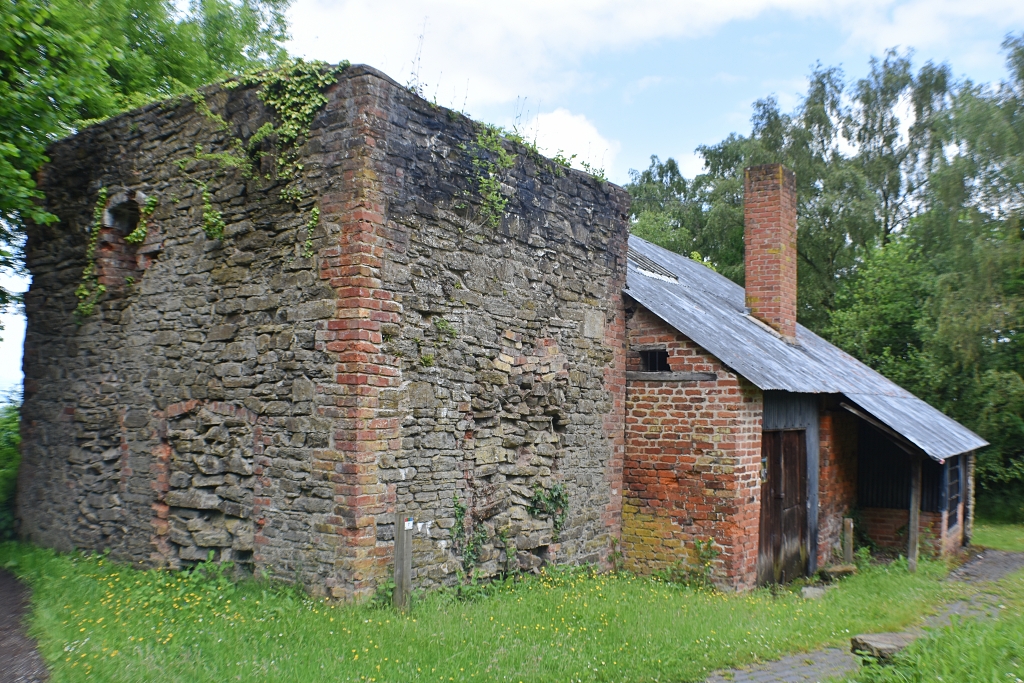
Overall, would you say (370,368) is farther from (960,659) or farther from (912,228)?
(912,228)

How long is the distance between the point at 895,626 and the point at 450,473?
5.06m

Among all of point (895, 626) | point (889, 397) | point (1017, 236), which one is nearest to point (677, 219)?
point (1017, 236)

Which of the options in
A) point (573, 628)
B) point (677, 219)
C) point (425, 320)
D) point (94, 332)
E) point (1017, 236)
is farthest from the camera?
point (677, 219)

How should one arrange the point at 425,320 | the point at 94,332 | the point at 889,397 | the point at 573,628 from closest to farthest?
the point at 573,628
the point at 425,320
the point at 94,332
the point at 889,397

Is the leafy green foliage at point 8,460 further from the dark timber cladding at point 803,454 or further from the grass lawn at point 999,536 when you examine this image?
the grass lawn at point 999,536

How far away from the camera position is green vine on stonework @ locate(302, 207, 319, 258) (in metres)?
6.66

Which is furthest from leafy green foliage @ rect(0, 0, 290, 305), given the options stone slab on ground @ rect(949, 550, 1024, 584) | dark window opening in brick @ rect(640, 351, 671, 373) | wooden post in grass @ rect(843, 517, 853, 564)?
stone slab on ground @ rect(949, 550, 1024, 584)

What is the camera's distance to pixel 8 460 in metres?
10.7

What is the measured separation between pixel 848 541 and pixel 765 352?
3.58 m

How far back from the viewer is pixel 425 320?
7.03 metres

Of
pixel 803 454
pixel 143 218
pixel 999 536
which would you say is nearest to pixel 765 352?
pixel 803 454

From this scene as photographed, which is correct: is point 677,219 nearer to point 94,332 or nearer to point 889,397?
point 889,397

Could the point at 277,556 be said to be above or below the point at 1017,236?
below

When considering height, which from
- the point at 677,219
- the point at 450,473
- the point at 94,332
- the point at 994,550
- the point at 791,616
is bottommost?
the point at 994,550
